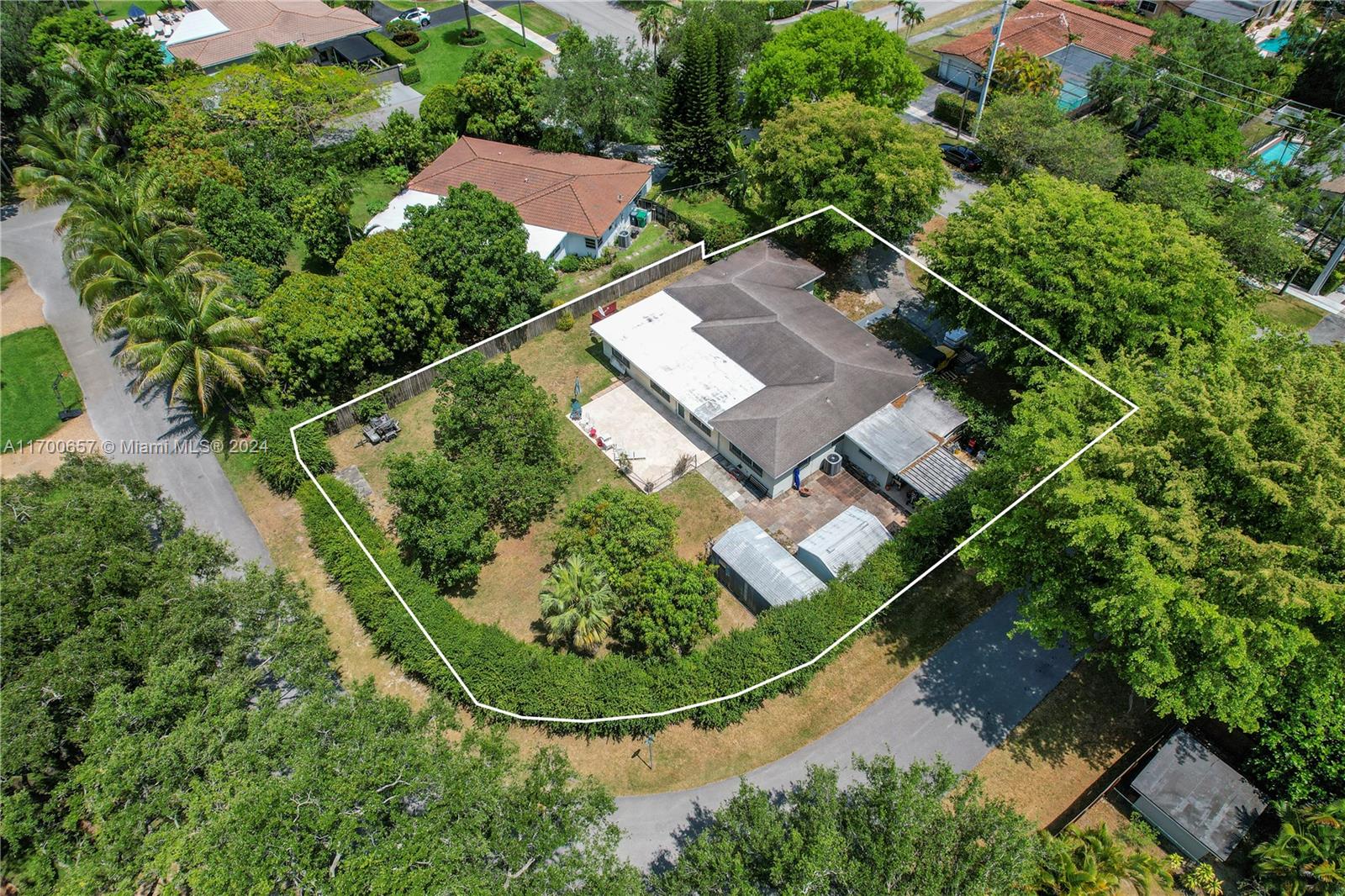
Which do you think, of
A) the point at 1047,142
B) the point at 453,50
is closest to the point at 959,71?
the point at 1047,142

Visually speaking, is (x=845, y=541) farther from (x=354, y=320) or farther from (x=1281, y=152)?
(x=1281, y=152)

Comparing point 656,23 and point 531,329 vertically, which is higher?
point 656,23

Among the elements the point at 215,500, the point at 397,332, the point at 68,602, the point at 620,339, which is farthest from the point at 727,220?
the point at 68,602

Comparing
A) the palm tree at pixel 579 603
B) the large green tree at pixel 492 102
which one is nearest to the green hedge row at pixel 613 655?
the palm tree at pixel 579 603

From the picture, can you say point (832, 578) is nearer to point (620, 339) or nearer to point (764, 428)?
point (764, 428)

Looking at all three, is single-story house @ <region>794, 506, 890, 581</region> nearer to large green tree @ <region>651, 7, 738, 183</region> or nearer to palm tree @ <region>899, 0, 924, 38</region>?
large green tree @ <region>651, 7, 738, 183</region>

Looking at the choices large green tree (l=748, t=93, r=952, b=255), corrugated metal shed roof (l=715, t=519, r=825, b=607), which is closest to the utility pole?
large green tree (l=748, t=93, r=952, b=255)

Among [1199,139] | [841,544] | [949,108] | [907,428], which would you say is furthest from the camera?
[949,108]

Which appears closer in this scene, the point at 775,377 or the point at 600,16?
the point at 775,377

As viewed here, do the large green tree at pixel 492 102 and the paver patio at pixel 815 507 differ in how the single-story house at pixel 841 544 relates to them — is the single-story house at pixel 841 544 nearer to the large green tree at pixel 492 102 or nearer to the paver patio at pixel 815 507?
the paver patio at pixel 815 507
